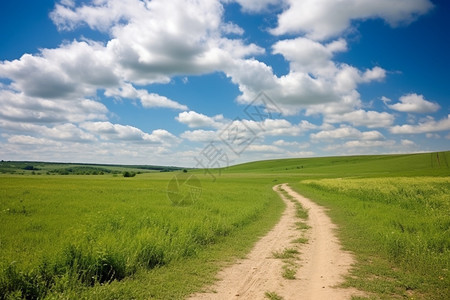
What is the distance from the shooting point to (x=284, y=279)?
6.84 meters

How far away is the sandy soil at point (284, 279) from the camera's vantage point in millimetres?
6047

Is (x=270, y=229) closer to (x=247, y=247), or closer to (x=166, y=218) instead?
(x=247, y=247)

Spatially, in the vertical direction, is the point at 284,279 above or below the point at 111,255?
below

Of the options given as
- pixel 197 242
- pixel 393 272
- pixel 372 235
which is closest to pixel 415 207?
pixel 372 235

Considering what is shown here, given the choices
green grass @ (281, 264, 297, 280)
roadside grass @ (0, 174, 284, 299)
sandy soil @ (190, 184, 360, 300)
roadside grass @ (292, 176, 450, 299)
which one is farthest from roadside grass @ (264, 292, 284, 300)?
roadside grass @ (292, 176, 450, 299)

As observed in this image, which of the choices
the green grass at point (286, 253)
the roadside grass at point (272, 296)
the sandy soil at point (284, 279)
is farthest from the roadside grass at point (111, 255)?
the roadside grass at point (272, 296)

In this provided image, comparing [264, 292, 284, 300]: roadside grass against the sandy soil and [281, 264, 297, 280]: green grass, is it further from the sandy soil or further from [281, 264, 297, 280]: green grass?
[281, 264, 297, 280]: green grass

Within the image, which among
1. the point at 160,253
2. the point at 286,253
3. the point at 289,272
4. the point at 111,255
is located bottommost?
the point at 286,253

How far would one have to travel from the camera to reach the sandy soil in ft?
19.8

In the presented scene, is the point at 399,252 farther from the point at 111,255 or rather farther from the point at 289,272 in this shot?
the point at 111,255

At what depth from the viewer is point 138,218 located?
12242mm

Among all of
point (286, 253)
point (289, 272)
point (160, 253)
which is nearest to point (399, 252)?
point (286, 253)

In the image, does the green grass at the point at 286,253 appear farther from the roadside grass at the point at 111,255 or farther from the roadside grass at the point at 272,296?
the roadside grass at the point at 272,296

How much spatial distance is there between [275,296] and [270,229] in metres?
7.40
